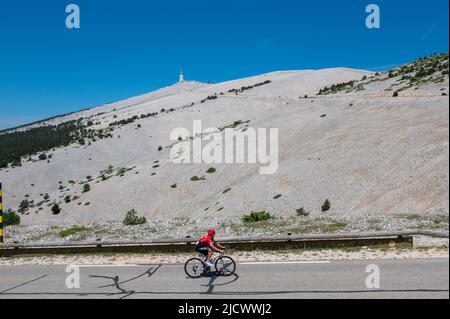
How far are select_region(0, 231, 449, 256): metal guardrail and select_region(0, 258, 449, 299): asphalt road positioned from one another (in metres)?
2.14

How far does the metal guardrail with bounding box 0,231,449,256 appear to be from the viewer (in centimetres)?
1612

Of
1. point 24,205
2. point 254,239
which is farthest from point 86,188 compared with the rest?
point 254,239

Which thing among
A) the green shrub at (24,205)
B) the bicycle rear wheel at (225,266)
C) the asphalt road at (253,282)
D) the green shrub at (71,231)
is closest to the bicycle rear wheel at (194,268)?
the asphalt road at (253,282)

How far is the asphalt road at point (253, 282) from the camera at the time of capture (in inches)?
436

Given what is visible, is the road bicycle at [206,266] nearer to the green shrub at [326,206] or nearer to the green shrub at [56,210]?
the green shrub at [326,206]

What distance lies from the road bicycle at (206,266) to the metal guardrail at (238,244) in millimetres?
3132

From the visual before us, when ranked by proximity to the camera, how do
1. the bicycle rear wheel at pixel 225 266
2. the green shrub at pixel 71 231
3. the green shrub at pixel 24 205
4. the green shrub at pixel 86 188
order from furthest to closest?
the green shrub at pixel 24 205 → the green shrub at pixel 86 188 → the green shrub at pixel 71 231 → the bicycle rear wheel at pixel 225 266

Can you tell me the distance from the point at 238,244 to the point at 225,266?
3.51 m

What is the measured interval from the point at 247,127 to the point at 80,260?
5747cm

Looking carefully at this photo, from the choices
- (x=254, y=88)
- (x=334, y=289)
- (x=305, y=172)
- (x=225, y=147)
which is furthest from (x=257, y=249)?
(x=254, y=88)

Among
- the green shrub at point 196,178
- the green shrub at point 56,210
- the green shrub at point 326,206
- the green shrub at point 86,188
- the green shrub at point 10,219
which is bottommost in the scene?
the green shrub at point 10,219
